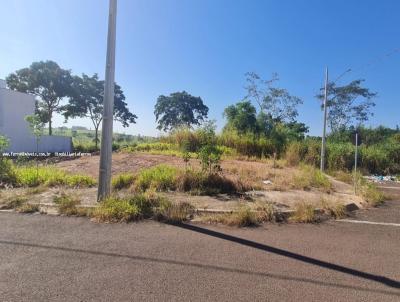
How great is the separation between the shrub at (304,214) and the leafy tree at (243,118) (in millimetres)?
18359

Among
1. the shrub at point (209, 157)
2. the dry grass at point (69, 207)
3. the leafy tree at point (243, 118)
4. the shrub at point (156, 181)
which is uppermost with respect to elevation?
the leafy tree at point (243, 118)

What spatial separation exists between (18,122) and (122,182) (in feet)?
68.8

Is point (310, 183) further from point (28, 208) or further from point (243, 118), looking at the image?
point (243, 118)

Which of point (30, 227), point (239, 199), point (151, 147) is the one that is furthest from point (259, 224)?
point (151, 147)

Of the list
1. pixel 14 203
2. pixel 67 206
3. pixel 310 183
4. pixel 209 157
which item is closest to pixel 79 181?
pixel 14 203

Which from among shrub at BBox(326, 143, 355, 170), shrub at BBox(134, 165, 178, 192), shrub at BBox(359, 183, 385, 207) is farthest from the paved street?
shrub at BBox(326, 143, 355, 170)

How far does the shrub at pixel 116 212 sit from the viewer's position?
587cm

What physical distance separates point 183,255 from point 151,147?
1562 centimetres

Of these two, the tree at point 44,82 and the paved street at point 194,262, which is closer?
the paved street at point 194,262

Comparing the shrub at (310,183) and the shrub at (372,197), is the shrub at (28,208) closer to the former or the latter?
the shrub at (310,183)

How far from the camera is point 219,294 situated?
3098 millimetres

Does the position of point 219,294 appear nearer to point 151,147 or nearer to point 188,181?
point 188,181

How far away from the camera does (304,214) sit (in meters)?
6.11

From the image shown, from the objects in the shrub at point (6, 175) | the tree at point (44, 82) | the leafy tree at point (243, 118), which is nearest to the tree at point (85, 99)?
the tree at point (44, 82)
